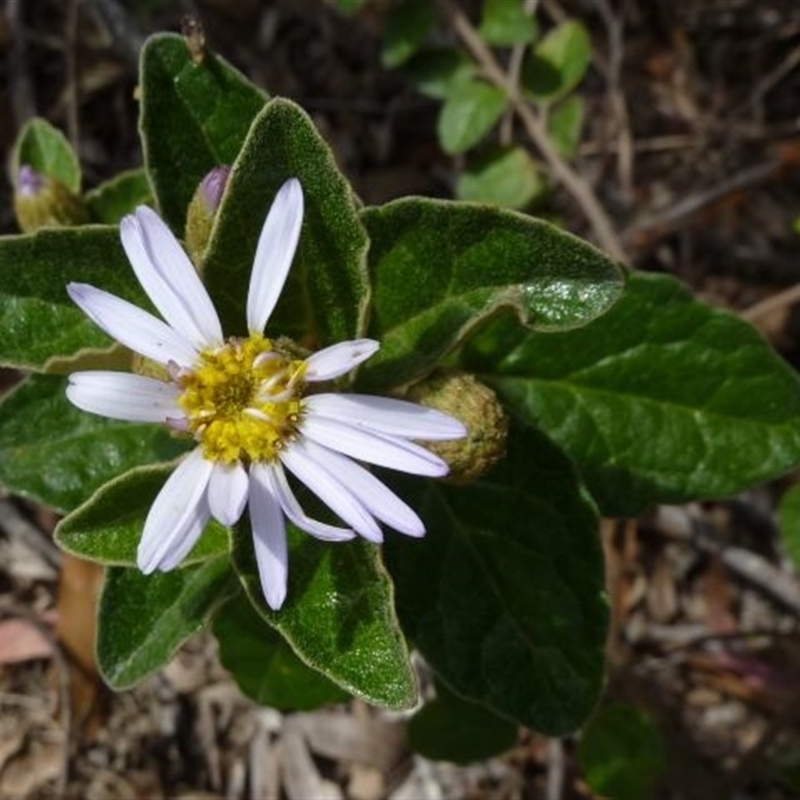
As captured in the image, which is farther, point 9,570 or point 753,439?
point 9,570

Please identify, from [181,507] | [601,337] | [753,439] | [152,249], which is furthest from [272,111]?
[753,439]

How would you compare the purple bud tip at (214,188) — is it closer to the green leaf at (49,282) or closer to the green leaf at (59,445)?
the green leaf at (49,282)

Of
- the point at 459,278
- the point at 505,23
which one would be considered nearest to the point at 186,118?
the point at 459,278

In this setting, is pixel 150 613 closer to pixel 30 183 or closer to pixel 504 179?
pixel 30 183

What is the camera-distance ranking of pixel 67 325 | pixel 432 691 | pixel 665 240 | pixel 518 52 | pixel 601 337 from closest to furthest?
pixel 67 325 < pixel 601 337 < pixel 432 691 < pixel 518 52 < pixel 665 240

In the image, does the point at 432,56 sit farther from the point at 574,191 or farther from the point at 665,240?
the point at 665,240

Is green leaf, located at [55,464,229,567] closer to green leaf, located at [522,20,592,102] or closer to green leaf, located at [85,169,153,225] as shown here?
green leaf, located at [85,169,153,225]
